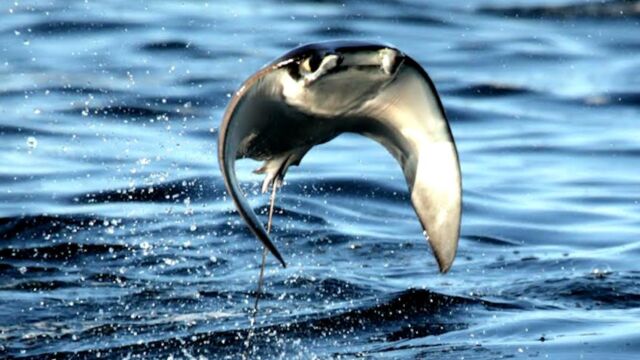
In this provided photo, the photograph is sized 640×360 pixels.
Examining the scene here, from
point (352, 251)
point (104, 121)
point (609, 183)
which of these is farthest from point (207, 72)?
point (352, 251)

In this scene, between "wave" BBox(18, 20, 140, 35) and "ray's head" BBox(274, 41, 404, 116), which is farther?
"wave" BBox(18, 20, 140, 35)

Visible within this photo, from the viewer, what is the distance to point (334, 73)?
14.5 feet

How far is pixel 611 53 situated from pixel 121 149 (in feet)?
18.2

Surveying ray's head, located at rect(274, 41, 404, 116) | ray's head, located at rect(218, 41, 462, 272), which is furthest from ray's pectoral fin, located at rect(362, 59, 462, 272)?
ray's head, located at rect(274, 41, 404, 116)

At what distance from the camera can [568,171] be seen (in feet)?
31.9

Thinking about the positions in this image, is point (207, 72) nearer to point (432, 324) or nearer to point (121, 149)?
point (121, 149)

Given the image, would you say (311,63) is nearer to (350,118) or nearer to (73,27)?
(350,118)

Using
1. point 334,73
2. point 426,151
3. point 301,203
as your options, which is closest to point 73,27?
point 301,203

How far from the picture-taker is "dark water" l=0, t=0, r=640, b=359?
20.2ft

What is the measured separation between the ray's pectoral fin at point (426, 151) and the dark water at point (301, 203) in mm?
928

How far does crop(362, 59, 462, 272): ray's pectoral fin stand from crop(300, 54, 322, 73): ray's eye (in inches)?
12.4

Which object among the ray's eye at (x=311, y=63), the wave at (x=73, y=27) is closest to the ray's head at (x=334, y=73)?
the ray's eye at (x=311, y=63)

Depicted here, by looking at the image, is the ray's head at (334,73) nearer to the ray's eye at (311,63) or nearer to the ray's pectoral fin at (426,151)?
the ray's eye at (311,63)

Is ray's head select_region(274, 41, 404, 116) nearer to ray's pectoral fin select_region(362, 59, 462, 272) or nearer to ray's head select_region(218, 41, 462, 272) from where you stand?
ray's head select_region(218, 41, 462, 272)
